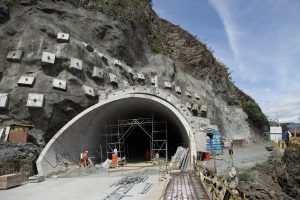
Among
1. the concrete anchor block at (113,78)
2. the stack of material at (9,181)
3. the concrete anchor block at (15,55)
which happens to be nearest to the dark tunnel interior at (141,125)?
the concrete anchor block at (113,78)

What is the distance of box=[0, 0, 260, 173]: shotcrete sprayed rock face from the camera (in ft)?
73.3

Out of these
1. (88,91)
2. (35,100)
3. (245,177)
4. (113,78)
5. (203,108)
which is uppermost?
(113,78)

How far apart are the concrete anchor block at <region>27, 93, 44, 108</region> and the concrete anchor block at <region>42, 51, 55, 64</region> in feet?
9.73

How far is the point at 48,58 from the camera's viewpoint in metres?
24.5

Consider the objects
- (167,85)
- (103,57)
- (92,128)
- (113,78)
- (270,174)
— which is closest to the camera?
(270,174)

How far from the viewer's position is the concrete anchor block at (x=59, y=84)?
78.7ft

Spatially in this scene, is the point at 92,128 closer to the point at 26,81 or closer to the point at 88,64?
the point at 26,81

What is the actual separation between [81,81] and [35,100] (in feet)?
14.5

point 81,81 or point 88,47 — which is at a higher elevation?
point 88,47

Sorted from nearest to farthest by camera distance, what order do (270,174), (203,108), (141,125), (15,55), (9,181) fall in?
1. (9,181)
2. (270,174)
3. (15,55)
4. (141,125)
5. (203,108)

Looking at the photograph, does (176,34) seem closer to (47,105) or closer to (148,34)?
(148,34)

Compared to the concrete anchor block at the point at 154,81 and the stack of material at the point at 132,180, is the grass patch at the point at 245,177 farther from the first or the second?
the concrete anchor block at the point at 154,81

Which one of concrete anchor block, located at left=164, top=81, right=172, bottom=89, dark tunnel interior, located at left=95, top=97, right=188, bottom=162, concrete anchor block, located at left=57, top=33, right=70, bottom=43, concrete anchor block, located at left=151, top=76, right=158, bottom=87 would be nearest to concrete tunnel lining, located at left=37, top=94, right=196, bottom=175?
dark tunnel interior, located at left=95, top=97, right=188, bottom=162

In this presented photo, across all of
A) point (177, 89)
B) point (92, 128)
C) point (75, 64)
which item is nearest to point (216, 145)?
point (177, 89)
